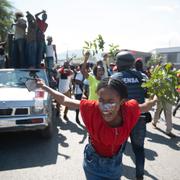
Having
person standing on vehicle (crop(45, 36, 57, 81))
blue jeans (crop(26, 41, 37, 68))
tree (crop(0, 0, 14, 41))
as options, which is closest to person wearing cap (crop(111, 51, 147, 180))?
blue jeans (crop(26, 41, 37, 68))

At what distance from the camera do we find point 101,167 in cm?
281

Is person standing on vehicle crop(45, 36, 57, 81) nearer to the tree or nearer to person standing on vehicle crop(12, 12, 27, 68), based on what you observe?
person standing on vehicle crop(12, 12, 27, 68)

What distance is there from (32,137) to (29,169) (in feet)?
7.04

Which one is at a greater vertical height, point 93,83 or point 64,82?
point 93,83

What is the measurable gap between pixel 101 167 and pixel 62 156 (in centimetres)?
348

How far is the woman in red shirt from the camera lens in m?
2.70

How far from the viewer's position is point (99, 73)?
20.2 feet

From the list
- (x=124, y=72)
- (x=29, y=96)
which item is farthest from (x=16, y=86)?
(x=124, y=72)

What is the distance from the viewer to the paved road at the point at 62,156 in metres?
5.21

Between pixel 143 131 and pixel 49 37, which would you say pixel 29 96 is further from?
pixel 49 37

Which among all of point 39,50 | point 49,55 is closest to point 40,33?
point 39,50

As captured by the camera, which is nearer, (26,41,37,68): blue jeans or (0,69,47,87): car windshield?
(0,69,47,87): car windshield

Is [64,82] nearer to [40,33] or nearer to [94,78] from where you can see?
[40,33]

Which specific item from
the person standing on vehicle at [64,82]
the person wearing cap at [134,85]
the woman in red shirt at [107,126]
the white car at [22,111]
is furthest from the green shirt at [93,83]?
the person standing on vehicle at [64,82]
